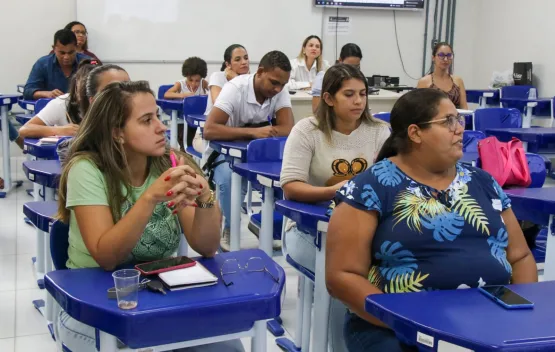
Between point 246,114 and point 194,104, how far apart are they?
4.50 ft

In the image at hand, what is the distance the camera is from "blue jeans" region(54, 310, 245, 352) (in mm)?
1721

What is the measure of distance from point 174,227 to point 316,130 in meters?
0.98

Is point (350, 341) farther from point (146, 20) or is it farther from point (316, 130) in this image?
point (146, 20)

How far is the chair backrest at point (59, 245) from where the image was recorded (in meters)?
1.98

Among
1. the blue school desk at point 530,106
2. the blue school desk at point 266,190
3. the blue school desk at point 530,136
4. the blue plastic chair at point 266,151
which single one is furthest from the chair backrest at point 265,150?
the blue school desk at point 530,106

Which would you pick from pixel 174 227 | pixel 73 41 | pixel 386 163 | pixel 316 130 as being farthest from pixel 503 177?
pixel 73 41

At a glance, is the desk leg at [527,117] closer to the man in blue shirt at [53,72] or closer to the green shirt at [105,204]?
the man in blue shirt at [53,72]

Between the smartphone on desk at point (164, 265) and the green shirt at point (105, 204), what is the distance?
0.16 m

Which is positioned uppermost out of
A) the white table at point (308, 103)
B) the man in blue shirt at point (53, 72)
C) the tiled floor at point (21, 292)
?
the man in blue shirt at point (53, 72)

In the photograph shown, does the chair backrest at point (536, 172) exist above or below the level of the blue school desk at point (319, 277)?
above

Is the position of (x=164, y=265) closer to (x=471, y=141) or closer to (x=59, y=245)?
(x=59, y=245)

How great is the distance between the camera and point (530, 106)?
6.95 meters

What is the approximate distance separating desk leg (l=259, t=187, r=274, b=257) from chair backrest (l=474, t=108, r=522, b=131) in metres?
2.47

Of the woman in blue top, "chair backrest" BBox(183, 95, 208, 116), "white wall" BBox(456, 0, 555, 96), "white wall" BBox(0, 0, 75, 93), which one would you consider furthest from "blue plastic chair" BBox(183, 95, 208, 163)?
"white wall" BBox(456, 0, 555, 96)
